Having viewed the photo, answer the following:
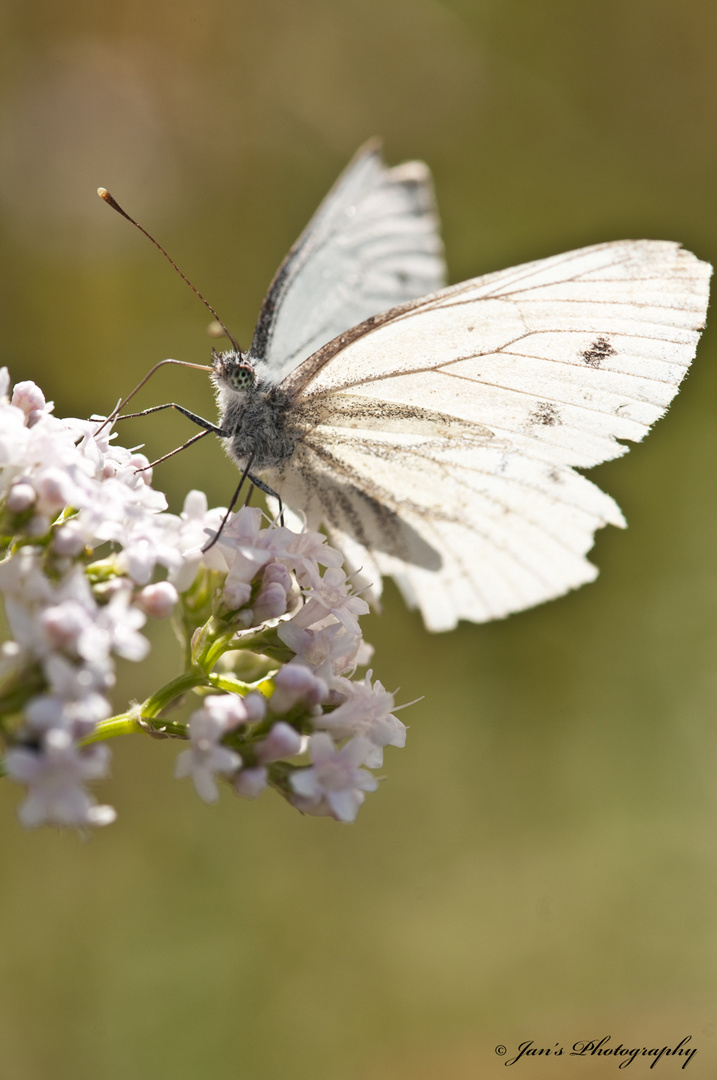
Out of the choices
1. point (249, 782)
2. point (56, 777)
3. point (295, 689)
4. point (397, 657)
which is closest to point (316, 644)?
point (295, 689)

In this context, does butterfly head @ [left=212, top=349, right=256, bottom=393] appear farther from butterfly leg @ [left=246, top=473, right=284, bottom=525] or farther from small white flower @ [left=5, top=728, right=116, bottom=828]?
small white flower @ [left=5, top=728, right=116, bottom=828]

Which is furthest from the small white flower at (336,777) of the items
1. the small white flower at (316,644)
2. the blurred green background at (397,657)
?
the blurred green background at (397,657)

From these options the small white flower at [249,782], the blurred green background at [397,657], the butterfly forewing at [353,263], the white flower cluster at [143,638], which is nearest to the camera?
the white flower cluster at [143,638]

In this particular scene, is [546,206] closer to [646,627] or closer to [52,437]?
[646,627]

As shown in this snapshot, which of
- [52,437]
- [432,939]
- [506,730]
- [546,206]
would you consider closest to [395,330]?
[52,437]

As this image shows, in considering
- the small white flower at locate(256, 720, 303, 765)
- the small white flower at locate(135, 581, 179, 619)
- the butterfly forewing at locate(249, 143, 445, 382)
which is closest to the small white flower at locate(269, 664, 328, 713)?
the small white flower at locate(256, 720, 303, 765)

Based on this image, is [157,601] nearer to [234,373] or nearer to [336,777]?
[336,777]

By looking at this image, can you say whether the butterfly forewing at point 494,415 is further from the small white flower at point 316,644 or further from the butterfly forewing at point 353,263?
the small white flower at point 316,644
